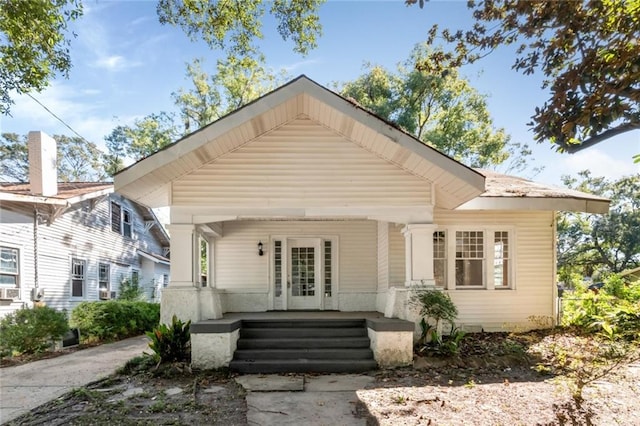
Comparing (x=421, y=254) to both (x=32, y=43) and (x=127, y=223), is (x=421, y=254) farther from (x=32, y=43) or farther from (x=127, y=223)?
(x=127, y=223)

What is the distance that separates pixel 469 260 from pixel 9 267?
1191 cm

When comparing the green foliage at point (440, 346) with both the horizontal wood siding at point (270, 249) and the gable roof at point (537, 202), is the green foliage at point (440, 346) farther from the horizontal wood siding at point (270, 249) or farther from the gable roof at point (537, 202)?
the horizontal wood siding at point (270, 249)

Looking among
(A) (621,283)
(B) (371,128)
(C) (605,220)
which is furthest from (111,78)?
(C) (605,220)

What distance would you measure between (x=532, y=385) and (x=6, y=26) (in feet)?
31.4

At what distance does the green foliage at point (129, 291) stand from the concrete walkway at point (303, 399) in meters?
11.4

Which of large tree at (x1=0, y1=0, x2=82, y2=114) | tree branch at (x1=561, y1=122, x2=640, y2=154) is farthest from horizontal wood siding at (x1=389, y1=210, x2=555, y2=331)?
large tree at (x1=0, y1=0, x2=82, y2=114)

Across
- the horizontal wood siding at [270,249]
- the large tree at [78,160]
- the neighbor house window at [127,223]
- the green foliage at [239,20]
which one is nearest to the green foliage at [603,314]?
the horizontal wood siding at [270,249]

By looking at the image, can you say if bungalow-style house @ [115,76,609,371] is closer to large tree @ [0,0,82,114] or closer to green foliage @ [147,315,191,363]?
green foliage @ [147,315,191,363]

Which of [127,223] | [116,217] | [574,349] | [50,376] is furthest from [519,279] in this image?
[127,223]

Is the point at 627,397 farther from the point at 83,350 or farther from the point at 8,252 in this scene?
the point at 8,252

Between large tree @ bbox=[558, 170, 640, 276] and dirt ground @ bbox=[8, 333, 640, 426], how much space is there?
31536 mm

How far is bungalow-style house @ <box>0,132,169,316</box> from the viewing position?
11.2 m

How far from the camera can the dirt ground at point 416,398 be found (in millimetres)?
4535

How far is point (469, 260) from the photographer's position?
9531 millimetres
